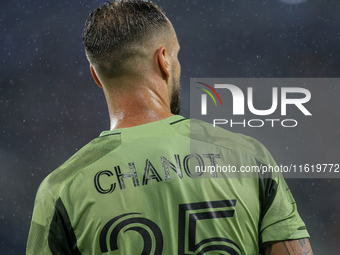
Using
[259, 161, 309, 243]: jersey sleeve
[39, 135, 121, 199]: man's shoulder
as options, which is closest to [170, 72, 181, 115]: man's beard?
[39, 135, 121, 199]: man's shoulder

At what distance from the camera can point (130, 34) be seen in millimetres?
A: 1177

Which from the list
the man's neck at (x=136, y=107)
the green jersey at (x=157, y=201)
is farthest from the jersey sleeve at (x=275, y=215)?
the man's neck at (x=136, y=107)

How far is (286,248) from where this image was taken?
40.0 inches

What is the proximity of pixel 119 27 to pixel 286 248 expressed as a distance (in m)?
0.91

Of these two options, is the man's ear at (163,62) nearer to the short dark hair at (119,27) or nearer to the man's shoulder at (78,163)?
the short dark hair at (119,27)

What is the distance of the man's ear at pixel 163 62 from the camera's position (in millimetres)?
1174

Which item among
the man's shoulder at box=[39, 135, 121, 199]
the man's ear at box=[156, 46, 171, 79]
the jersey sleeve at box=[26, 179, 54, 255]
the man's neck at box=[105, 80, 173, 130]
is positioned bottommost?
the jersey sleeve at box=[26, 179, 54, 255]

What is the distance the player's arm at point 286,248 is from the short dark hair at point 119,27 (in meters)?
0.77

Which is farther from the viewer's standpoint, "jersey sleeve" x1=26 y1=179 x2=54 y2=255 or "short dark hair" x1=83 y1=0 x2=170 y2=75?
"short dark hair" x1=83 y1=0 x2=170 y2=75

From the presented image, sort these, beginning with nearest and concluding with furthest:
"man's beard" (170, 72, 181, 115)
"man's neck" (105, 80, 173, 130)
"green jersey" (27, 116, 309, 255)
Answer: "green jersey" (27, 116, 309, 255) < "man's neck" (105, 80, 173, 130) < "man's beard" (170, 72, 181, 115)

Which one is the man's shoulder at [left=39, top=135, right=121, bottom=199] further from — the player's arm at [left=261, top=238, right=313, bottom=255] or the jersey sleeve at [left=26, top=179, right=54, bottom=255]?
the player's arm at [left=261, top=238, right=313, bottom=255]

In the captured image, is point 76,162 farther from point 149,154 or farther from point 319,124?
point 319,124

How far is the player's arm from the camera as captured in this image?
1.01m

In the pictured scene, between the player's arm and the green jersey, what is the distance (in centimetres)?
2
